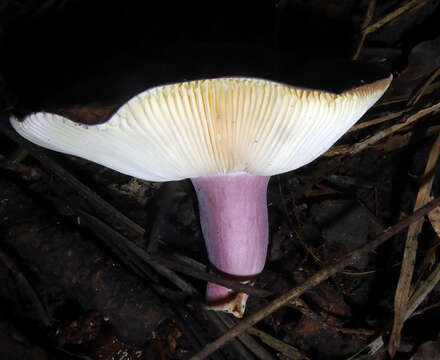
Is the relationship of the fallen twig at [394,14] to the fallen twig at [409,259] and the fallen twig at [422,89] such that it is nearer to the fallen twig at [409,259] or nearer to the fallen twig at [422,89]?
the fallen twig at [422,89]

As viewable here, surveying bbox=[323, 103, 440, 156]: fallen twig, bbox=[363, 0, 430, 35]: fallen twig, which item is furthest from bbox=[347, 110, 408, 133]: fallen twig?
bbox=[363, 0, 430, 35]: fallen twig

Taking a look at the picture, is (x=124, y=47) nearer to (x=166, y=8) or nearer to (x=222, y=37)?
(x=166, y=8)

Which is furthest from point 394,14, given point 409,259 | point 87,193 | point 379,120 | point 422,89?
point 87,193

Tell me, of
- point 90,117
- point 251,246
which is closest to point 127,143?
point 90,117

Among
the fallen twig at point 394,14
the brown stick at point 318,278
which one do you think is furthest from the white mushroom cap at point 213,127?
the fallen twig at point 394,14

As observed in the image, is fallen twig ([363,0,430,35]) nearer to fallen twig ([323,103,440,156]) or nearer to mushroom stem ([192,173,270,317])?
fallen twig ([323,103,440,156])

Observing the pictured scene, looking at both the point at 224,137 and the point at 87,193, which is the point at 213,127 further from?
the point at 87,193

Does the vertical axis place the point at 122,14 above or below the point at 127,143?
above
